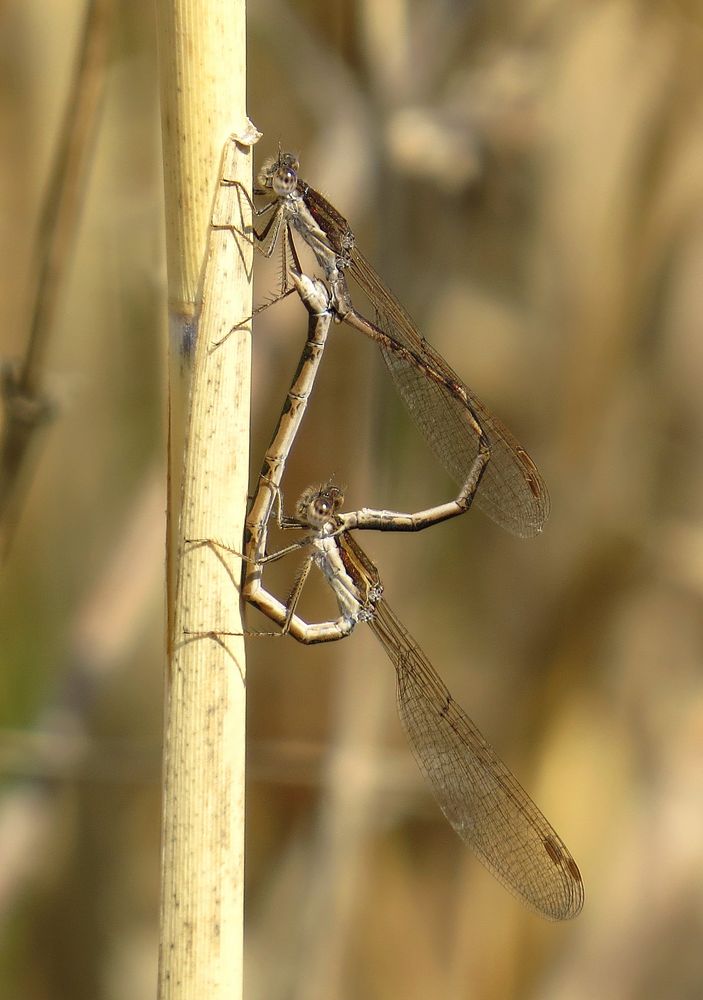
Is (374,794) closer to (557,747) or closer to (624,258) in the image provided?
(557,747)

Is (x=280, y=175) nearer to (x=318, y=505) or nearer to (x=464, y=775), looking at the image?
(x=318, y=505)

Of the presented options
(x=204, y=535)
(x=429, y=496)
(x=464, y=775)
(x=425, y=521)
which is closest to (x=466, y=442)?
(x=425, y=521)

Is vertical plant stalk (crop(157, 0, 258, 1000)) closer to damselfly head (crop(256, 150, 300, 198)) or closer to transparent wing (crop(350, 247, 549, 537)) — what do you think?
damselfly head (crop(256, 150, 300, 198))

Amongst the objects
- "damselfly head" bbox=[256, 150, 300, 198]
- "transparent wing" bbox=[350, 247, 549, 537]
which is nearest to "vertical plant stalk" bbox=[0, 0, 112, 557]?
"damselfly head" bbox=[256, 150, 300, 198]

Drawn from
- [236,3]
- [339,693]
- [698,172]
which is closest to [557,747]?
[339,693]

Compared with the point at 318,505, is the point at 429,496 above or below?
above

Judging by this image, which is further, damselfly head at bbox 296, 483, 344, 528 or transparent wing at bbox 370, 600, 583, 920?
transparent wing at bbox 370, 600, 583, 920

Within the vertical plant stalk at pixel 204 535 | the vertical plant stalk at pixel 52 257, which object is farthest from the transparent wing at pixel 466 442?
the vertical plant stalk at pixel 204 535
